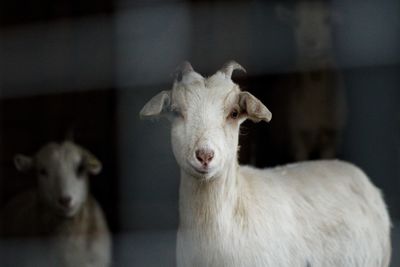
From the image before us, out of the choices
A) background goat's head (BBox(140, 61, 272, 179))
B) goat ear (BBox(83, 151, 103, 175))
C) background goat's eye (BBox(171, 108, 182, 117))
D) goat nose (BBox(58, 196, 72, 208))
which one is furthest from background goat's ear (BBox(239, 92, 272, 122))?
goat ear (BBox(83, 151, 103, 175))

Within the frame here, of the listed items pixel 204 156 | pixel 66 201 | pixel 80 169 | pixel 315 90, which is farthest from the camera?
pixel 315 90

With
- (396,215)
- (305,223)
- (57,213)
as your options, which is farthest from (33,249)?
(396,215)

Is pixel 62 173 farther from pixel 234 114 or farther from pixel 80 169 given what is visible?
pixel 234 114

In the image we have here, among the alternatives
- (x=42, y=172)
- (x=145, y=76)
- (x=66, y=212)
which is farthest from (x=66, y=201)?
(x=145, y=76)

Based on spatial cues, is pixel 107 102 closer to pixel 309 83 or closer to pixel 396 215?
pixel 309 83

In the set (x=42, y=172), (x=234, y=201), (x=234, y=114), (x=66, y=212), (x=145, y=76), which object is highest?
(x=234, y=114)

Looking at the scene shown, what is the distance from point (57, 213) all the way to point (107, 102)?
2543 millimetres

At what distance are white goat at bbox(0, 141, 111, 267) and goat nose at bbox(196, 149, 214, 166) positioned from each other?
6.05 feet

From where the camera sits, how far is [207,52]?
7590 mm

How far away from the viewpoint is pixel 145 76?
6.93 m

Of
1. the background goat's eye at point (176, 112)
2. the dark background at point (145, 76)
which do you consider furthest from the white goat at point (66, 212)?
the background goat's eye at point (176, 112)

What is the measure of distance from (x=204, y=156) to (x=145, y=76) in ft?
11.1

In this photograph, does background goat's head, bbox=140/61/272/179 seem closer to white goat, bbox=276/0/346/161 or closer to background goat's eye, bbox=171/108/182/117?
background goat's eye, bbox=171/108/182/117

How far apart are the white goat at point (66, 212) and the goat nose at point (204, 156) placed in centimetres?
184
